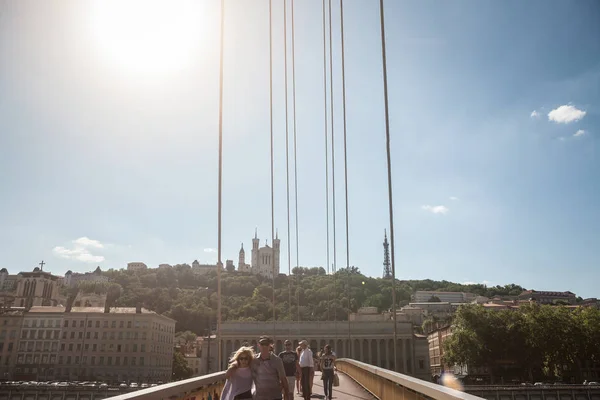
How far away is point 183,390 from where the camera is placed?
7.54 meters

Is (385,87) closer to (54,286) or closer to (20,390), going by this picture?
(20,390)

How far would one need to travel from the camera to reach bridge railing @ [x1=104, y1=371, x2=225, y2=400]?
5629 millimetres

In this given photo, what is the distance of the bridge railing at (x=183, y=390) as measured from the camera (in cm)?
563

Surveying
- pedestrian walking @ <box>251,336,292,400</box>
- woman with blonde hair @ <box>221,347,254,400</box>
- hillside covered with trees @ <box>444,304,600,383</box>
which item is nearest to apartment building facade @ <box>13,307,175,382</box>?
hillside covered with trees @ <box>444,304,600,383</box>

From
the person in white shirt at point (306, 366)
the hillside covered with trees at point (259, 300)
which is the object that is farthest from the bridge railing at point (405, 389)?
the hillside covered with trees at point (259, 300)

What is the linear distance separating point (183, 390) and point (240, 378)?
1.65m

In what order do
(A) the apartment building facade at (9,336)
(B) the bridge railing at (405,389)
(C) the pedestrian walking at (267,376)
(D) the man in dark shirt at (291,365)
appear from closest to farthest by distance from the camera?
(B) the bridge railing at (405,389)
(C) the pedestrian walking at (267,376)
(D) the man in dark shirt at (291,365)
(A) the apartment building facade at (9,336)

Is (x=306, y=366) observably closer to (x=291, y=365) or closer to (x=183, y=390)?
(x=291, y=365)

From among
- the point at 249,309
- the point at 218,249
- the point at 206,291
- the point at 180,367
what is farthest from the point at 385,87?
the point at 206,291

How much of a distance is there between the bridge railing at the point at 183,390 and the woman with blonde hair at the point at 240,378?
2.39 ft

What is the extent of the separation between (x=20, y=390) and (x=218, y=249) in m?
67.6

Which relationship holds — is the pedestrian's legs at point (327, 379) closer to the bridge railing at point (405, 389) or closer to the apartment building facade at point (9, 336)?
the bridge railing at point (405, 389)

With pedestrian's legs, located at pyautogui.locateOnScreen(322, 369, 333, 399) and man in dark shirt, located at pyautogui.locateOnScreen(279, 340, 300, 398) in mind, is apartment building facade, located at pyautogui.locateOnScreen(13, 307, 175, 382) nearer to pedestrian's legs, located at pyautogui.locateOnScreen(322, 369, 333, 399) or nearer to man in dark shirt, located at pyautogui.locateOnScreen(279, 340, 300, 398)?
pedestrian's legs, located at pyautogui.locateOnScreen(322, 369, 333, 399)

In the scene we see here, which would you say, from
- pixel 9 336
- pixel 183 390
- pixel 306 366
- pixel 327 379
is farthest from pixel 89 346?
pixel 183 390
